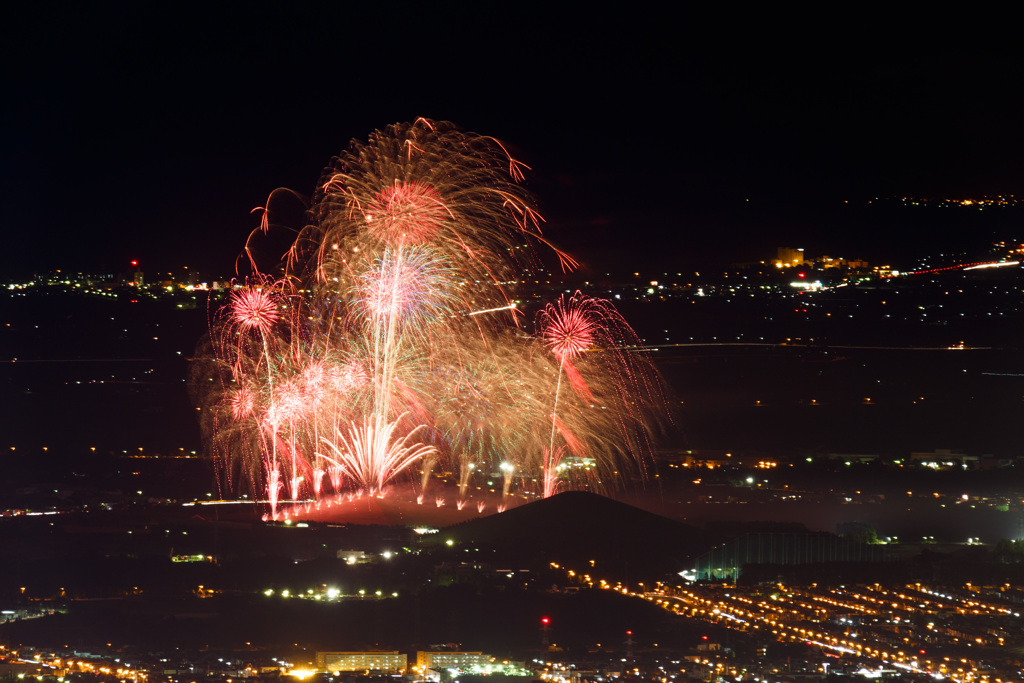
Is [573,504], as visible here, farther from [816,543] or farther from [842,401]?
[842,401]

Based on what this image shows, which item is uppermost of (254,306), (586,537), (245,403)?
(254,306)

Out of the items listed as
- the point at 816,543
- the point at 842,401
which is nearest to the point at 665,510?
the point at 816,543

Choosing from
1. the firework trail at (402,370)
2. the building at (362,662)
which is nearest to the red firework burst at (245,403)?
the firework trail at (402,370)

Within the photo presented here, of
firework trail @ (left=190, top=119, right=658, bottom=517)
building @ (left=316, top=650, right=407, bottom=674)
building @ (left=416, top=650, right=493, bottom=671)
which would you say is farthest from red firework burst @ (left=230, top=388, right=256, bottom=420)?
building @ (left=416, top=650, right=493, bottom=671)

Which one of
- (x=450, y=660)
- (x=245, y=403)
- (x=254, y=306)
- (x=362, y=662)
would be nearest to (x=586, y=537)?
(x=450, y=660)

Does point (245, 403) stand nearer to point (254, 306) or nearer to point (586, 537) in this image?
point (254, 306)

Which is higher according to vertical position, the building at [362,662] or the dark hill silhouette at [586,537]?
the dark hill silhouette at [586,537]

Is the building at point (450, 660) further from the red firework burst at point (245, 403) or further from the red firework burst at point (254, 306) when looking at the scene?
the red firework burst at point (245, 403)

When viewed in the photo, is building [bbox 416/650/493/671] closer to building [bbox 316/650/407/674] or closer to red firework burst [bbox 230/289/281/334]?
building [bbox 316/650/407/674]
